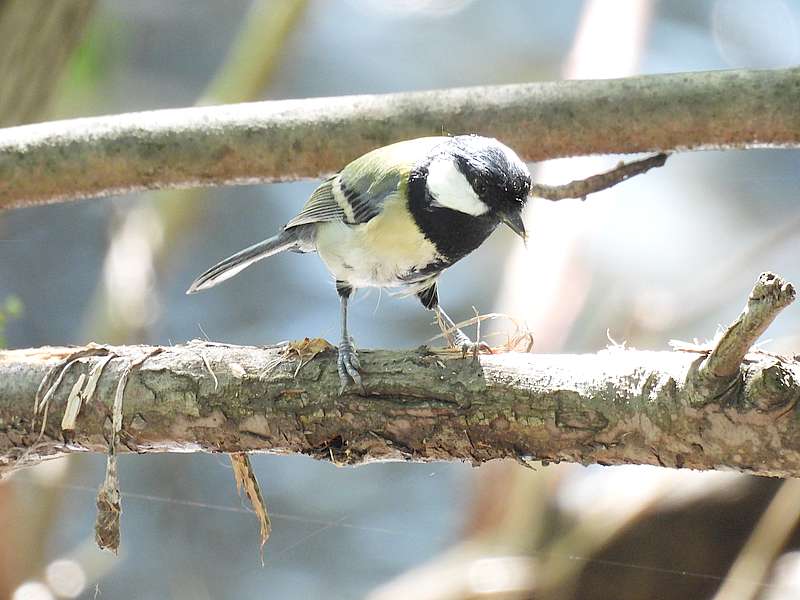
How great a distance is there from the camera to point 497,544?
122 inches

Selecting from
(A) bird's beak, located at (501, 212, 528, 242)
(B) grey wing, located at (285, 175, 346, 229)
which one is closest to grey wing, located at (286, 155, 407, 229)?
(B) grey wing, located at (285, 175, 346, 229)

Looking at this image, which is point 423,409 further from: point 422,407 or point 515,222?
point 515,222

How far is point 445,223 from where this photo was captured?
5.45ft

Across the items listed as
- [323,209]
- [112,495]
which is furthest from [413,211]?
[112,495]

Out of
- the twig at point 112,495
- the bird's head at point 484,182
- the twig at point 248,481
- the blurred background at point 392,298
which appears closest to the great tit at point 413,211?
the bird's head at point 484,182

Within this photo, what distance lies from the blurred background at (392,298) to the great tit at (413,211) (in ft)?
1.78

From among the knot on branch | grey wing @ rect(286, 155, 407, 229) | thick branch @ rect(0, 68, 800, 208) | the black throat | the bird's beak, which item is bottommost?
the knot on branch

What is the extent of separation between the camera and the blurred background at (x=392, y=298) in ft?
8.98

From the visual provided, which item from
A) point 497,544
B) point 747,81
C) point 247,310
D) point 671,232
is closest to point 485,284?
point 671,232

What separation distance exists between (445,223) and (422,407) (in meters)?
0.46

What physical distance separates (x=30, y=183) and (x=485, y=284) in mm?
2759

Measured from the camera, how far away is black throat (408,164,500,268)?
1.65m

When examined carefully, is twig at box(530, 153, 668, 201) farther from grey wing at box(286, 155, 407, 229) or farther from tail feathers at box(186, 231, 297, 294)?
tail feathers at box(186, 231, 297, 294)

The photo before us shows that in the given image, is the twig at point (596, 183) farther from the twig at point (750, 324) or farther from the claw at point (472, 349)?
the twig at point (750, 324)
